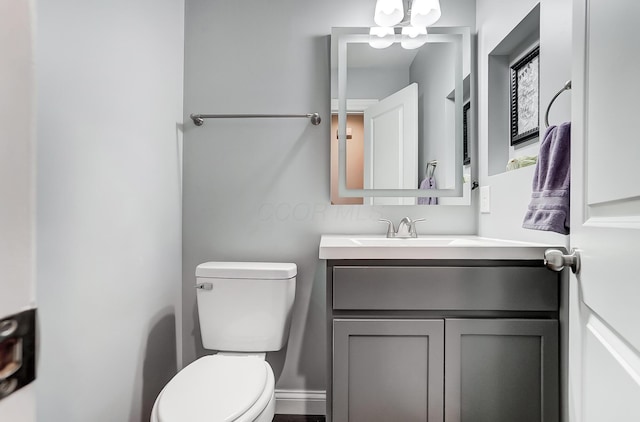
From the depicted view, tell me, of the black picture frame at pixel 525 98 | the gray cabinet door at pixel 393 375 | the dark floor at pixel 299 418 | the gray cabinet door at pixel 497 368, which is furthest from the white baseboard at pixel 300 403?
the black picture frame at pixel 525 98

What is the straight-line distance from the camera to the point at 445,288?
3.60 feet

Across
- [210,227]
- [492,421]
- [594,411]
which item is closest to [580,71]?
[594,411]

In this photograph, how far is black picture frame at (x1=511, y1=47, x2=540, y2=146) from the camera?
1.27 m

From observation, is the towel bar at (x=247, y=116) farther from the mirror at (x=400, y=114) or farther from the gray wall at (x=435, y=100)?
the gray wall at (x=435, y=100)

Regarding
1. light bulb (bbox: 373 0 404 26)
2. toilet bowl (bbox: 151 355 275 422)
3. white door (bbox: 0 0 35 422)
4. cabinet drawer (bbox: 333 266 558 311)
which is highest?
light bulb (bbox: 373 0 404 26)

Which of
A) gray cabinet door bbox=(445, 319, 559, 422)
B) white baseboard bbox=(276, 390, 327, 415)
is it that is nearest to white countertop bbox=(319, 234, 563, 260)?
gray cabinet door bbox=(445, 319, 559, 422)

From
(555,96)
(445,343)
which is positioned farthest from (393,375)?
(555,96)

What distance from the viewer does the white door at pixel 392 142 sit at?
66.6 inches

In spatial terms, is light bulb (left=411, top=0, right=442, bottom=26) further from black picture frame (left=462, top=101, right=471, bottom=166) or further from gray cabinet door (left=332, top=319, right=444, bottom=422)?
gray cabinet door (left=332, top=319, right=444, bottom=422)

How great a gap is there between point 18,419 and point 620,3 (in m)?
0.92

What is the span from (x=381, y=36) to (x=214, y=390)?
1.70 meters

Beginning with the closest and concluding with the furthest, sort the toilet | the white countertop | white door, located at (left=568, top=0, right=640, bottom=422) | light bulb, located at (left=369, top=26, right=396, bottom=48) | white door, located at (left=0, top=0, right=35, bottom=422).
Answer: white door, located at (left=0, top=0, right=35, bottom=422) < white door, located at (left=568, top=0, right=640, bottom=422) < the white countertop < the toilet < light bulb, located at (left=369, top=26, right=396, bottom=48)

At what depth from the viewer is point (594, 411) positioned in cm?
59

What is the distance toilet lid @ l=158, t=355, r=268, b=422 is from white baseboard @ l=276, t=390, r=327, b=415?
1.84 ft
